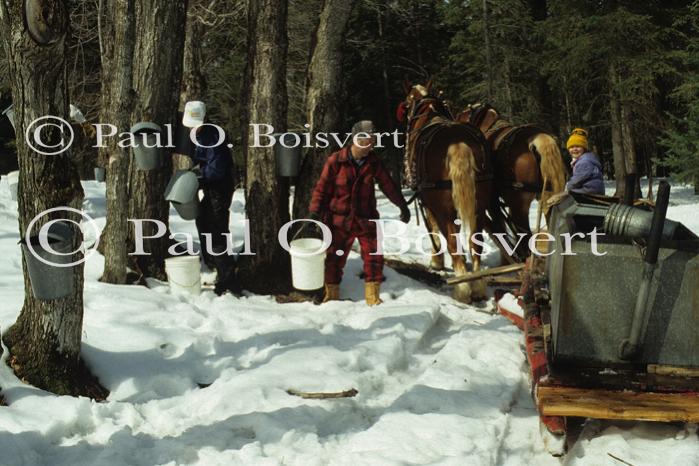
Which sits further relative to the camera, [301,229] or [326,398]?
[301,229]

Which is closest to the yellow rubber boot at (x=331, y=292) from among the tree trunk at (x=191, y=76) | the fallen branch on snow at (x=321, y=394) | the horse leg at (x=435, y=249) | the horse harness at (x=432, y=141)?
the horse harness at (x=432, y=141)

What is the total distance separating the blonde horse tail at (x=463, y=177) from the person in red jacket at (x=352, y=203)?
794 millimetres

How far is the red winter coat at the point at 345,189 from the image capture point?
7391 millimetres

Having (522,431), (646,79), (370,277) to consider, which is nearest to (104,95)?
(370,277)

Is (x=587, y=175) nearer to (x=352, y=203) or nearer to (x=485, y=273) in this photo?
(x=485, y=273)

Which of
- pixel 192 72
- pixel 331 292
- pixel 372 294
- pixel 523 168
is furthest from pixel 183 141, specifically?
pixel 192 72

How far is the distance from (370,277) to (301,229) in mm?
938

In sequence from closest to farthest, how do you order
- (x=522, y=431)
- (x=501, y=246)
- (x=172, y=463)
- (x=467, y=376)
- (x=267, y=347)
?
(x=172, y=463), (x=522, y=431), (x=467, y=376), (x=267, y=347), (x=501, y=246)

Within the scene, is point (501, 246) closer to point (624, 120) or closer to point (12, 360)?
point (12, 360)

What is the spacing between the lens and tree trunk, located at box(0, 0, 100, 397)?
4.16m

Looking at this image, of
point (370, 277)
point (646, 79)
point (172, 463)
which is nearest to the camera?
point (172, 463)

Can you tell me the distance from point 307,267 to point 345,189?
937 mm

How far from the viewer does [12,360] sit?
461 centimetres

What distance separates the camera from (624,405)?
3.70 m
